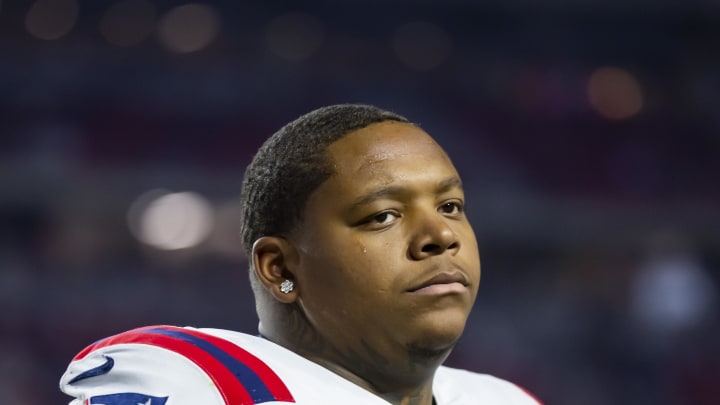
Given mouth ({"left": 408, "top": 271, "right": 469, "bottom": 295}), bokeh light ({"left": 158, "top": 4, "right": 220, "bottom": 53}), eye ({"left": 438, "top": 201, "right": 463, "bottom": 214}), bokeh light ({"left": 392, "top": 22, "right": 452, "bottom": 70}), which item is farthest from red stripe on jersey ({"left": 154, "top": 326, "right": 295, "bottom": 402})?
bokeh light ({"left": 392, "top": 22, "right": 452, "bottom": 70})

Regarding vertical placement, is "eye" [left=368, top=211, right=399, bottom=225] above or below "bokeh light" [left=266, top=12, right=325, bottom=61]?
below

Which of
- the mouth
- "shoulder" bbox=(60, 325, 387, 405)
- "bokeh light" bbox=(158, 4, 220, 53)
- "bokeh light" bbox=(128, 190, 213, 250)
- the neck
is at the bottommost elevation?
"shoulder" bbox=(60, 325, 387, 405)

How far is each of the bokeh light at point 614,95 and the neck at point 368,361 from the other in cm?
667

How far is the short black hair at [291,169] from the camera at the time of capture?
72.7 inches

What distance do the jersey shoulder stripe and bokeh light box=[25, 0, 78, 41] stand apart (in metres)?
6.31

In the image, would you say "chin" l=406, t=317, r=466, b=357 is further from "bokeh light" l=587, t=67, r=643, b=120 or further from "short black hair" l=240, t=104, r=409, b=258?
"bokeh light" l=587, t=67, r=643, b=120

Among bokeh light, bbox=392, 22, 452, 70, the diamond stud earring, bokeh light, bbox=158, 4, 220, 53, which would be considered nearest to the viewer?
the diamond stud earring

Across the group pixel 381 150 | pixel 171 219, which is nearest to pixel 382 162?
pixel 381 150

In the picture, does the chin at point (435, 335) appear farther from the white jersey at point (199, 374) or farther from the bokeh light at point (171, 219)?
the bokeh light at point (171, 219)

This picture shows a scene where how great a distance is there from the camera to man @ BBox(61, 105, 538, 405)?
5.56 ft

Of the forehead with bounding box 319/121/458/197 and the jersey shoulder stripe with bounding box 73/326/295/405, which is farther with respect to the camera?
the forehead with bounding box 319/121/458/197

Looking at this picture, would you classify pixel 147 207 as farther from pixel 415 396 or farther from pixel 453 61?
pixel 415 396

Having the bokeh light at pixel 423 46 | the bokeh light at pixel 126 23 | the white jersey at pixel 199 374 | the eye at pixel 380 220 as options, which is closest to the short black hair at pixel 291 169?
the eye at pixel 380 220

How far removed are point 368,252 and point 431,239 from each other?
0.11m
